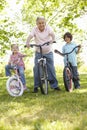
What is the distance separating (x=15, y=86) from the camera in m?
9.96

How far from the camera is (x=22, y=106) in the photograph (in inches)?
307

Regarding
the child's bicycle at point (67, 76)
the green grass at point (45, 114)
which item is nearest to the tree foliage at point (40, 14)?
the child's bicycle at point (67, 76)

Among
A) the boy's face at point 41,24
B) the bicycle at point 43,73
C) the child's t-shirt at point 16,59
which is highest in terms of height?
the boy's face at point 41,24

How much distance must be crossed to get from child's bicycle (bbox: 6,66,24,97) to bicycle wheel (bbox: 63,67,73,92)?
4.11ft

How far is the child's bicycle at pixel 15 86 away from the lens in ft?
32.1

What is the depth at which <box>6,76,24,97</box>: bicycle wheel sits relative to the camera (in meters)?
9.80

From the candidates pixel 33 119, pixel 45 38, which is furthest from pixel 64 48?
pixel 33 119

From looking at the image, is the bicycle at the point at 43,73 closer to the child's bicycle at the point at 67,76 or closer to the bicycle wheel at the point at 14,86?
the bicycle wheel at the point at 14,86

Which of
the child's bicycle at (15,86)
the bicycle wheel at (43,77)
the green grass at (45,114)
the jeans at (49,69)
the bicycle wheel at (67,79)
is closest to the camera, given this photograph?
the green grass at (45,114)

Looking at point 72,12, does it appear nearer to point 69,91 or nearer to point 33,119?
point 69,91

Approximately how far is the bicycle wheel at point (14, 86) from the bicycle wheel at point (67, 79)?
4.11 ft

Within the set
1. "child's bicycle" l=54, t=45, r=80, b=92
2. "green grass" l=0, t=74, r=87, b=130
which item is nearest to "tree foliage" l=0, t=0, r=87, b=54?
"child's bicycle" l=54, t=45, r=80, b=92

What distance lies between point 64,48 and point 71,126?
599 centimetres

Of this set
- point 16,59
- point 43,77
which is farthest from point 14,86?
point 16,59
